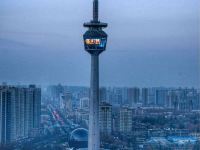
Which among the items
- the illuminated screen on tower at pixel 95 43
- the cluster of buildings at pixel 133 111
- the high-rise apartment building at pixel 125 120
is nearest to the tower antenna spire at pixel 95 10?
the illuminated screen on tower at pixel 95 43

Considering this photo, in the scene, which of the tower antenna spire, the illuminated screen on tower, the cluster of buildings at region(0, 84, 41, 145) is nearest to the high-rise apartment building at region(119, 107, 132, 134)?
the illuminated screen on tower

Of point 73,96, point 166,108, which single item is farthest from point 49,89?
point 166,108

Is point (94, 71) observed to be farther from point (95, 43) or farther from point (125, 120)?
point (125, 120)

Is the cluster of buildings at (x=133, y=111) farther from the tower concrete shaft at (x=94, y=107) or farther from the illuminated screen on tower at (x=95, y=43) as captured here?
the illuminated screen on tower at (x=95, y=43)

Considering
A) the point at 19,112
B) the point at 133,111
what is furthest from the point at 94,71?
the point at 19,112

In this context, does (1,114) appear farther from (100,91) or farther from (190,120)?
(190,120)

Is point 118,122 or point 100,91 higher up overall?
point 100,91
